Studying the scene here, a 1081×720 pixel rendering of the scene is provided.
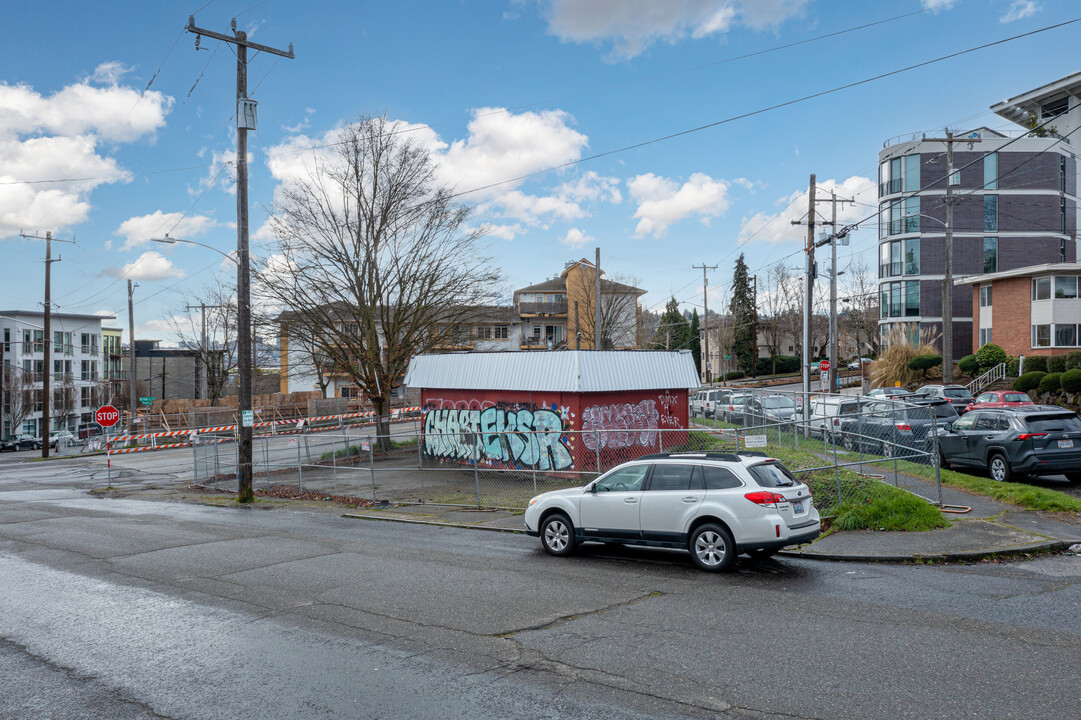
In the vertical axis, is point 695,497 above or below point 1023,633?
above

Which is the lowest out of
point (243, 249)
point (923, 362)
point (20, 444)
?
point (20, 444)

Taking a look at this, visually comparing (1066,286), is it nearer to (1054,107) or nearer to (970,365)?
(970,365)

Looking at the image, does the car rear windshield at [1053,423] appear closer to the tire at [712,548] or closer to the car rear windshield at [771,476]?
the car rear windshield at [771,476]

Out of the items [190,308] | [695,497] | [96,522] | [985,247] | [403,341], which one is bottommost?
[96,522]

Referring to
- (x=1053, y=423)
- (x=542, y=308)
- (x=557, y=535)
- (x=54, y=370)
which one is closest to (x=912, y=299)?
(x=542, y=308)

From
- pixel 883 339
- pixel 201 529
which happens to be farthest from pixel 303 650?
pixel 883 339

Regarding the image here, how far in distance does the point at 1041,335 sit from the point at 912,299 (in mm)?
16445

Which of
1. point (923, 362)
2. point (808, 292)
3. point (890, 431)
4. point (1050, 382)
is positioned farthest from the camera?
point (923, 362)

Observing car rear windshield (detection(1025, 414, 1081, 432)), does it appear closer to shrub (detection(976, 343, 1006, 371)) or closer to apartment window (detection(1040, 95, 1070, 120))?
shrub (detection(976, 343, 1006, 371))

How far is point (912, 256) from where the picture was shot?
59281mm

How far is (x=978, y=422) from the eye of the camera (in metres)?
17.7

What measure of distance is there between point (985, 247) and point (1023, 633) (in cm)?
5904

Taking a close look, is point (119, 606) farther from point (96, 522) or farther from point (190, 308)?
point (190, 308)

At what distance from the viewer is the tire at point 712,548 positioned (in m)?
9.98
